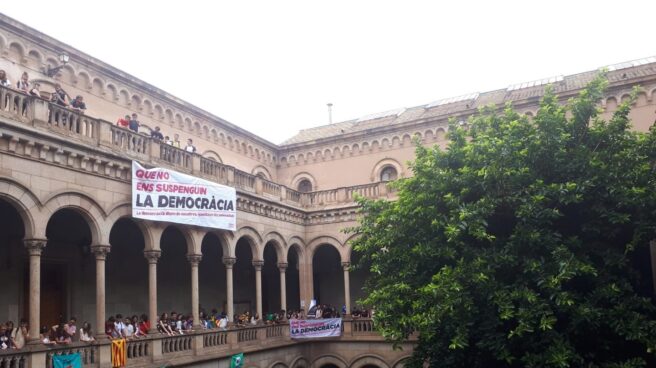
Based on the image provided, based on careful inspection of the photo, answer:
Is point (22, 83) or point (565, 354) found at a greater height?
point (22, 83)

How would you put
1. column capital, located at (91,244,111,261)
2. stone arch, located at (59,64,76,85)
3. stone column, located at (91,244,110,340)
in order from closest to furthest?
stone column, located at (91,244,110,340), column capital, located at (91,244,111,261), stone arch, located at (59,64,76,85)

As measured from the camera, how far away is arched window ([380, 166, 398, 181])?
104 feet

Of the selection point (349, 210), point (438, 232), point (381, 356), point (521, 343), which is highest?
point (349, 210)

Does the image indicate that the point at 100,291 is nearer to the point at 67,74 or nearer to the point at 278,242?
the point at 67,74

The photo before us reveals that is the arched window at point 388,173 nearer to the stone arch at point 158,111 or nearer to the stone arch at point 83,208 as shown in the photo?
the stone arch at point 158,111

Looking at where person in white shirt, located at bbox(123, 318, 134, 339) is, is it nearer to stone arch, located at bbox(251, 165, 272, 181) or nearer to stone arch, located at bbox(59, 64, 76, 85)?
stone arch, located at bbox(59, 64, 76, 85)

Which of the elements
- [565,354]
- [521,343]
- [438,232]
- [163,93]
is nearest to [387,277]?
[438,232]

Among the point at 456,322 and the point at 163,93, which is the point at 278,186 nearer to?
the point at 163,93

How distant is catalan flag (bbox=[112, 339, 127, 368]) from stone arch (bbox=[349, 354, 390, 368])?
11.8 meters

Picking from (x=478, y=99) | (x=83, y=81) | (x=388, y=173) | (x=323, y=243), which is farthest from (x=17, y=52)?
(x=478, y=99)

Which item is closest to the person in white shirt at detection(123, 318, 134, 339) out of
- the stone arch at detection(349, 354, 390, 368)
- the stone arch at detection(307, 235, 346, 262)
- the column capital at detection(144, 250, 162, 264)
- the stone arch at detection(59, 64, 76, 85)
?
the column capital at detection(144, 250, 162, 264)

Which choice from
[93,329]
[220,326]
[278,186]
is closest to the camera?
[93,329]

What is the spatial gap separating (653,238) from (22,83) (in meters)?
16.6

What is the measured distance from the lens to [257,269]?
81.4 ft
